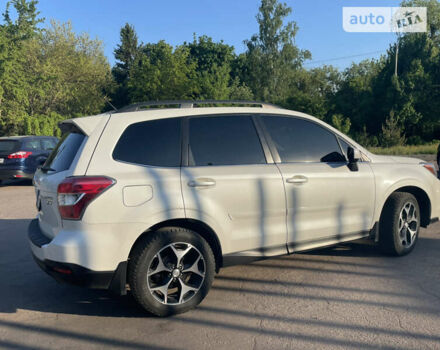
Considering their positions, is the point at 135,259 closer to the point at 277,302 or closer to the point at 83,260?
the point at 83,260

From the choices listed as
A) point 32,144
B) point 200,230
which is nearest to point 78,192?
point 200,230

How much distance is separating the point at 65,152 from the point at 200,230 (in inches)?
56.0

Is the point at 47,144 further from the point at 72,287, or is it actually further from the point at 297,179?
the point at 297,179

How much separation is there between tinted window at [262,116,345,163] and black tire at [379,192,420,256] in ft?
3.05

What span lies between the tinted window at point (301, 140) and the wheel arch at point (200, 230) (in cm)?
107

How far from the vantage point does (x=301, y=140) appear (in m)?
4.34

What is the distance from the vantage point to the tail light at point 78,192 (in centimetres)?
319

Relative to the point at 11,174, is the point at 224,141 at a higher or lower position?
higher

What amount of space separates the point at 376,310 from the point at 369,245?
2.13 meters

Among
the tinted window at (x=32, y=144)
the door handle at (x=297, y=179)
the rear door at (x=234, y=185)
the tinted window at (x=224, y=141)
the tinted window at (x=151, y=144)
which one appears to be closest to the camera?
the tinted window at (x=151, y=144)

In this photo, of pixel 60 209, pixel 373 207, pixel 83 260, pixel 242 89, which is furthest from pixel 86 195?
pixel 242 89

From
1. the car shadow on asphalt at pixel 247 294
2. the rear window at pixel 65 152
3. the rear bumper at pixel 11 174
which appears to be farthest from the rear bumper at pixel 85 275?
the rear bumper at pixel 11 174

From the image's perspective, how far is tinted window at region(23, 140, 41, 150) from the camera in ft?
40.3

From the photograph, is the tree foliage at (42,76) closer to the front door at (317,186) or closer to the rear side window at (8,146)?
the rear side window at (8,146)
